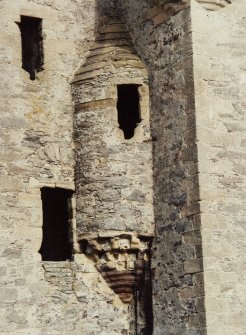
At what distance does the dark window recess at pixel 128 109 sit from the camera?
46.8 ft

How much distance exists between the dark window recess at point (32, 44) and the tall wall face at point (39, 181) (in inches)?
4.2

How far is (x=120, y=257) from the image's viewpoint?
45.1 feet

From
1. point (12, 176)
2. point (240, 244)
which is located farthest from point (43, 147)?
point (240, 244)

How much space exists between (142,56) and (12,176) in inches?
92.9

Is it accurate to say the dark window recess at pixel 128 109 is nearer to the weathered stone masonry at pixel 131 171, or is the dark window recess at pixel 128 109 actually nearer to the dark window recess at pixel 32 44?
the weathered stone masonry at pixel 131 171

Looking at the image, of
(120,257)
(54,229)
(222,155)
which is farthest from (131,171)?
(54,229)

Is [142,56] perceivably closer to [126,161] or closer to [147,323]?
[126,161]

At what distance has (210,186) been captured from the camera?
1305 centimetres

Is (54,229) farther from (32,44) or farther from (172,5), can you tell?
(172,5)

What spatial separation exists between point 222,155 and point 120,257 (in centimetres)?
184

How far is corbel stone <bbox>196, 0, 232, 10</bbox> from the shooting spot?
1365 centimetres

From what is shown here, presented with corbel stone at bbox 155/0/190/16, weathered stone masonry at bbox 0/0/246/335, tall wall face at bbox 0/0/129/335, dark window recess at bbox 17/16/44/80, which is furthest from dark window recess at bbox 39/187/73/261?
corbel stone at bbox 155/0/190/16

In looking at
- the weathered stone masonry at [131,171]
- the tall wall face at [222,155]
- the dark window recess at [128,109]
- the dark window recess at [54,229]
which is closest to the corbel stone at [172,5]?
the weathered stone masonry at [131,171]

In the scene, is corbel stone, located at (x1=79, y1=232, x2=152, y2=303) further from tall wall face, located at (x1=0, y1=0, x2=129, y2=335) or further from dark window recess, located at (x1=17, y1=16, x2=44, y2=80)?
dark window recess, located at (x1=17, y1=16, x2=44, y2=80)
